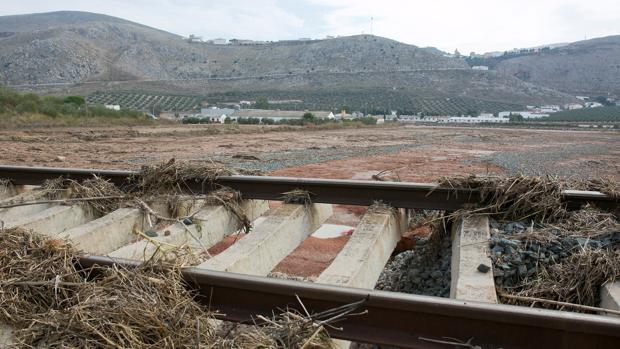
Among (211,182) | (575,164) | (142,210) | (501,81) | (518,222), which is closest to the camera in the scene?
(518,222)

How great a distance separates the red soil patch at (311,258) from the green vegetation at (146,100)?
3516 inches

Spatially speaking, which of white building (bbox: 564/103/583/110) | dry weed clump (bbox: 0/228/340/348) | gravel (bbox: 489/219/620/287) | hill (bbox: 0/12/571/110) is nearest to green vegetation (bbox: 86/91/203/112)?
hill (bbox: 0/12/571/110)

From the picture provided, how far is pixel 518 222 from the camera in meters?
4.01

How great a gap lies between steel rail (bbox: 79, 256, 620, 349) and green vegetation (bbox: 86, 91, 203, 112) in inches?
3658

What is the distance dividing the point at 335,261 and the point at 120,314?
5.24ft

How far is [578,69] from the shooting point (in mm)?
150625

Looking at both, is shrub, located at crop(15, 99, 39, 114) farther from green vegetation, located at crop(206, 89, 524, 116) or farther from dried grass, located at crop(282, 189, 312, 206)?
green vegetation, located at crop(206, 89, 524, 116)

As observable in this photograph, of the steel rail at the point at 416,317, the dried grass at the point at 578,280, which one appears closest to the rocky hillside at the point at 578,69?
the dried grass at the point at 578,280

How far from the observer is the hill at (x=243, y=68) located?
389 feet

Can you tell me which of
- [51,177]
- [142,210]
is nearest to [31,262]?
[142,210]

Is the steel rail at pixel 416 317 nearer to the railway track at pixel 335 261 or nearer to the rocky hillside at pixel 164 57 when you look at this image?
the railway track at pixel 335 261

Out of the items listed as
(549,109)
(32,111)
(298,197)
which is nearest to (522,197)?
(298,197)

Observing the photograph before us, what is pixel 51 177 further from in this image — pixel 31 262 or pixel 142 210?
pixel 31 262

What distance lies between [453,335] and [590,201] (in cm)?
244
